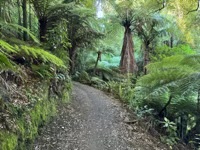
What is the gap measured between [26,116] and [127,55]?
718 centimetres

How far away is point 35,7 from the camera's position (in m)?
4.82

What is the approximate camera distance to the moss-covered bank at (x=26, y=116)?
82.1 inches

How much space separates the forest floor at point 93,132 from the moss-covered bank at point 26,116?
0.16 m

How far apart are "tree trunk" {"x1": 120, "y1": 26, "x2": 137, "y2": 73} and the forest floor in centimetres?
504

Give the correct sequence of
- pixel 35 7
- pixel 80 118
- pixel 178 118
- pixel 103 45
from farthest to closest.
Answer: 1. pixel 103 45
2. pixel 35 7
3. pixel 178 118
4. pixel 80 118

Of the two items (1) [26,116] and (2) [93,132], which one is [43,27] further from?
Result: (1) [26,116]

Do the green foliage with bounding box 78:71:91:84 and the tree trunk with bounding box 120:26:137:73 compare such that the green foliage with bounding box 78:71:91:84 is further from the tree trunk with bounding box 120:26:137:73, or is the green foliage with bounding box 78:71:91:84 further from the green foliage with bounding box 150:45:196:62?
the green foliage with bounding box 150:45:196:62

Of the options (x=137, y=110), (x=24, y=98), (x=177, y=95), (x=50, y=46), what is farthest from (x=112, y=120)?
(x=50, y=46)

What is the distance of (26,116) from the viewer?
8.17 feet

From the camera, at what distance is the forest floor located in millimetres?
2852

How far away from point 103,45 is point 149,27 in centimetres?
200

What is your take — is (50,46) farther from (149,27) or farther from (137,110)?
(149,27)

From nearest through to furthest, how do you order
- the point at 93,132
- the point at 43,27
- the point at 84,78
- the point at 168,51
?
the point at 93,132 → the point at 43,27 → the point at 84,78 → the point at 168,51

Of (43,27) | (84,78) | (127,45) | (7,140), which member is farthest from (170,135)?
(127,45)
